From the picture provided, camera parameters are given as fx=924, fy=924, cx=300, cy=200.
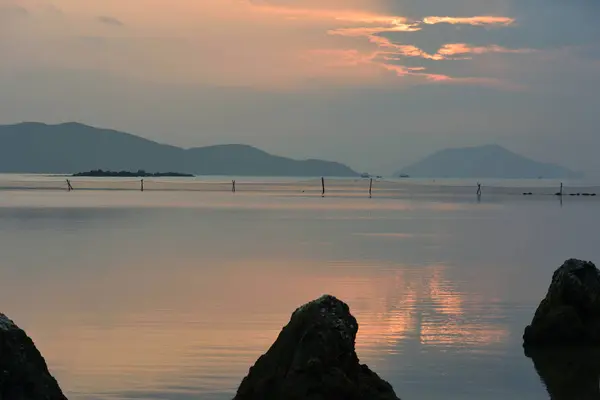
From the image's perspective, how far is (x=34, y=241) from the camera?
1353 inches

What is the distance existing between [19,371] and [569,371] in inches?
323

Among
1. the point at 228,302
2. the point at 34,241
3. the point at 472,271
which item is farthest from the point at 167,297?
the point at 34,241

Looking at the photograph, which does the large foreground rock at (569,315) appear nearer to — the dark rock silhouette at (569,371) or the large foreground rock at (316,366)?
the dark rock silhouette at (569,371)

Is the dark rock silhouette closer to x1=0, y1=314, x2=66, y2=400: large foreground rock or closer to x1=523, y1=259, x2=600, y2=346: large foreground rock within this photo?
x1=523, y1=259, x2=600, y2=346: large foreground rock

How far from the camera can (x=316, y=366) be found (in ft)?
32.8

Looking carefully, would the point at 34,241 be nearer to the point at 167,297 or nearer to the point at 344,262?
the point at 344,262

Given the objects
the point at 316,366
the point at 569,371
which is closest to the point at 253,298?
the point at 569,371

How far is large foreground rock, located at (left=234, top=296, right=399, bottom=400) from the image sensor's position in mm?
10008

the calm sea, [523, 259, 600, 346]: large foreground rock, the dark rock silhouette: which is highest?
[523, 259, 600, 346]: large foreground rock

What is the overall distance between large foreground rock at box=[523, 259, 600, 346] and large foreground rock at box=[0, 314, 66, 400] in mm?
8922

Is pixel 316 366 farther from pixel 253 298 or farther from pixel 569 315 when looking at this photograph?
pixel 253 298

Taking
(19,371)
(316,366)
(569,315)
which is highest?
(19,371)

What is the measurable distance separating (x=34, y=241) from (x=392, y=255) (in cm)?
1344

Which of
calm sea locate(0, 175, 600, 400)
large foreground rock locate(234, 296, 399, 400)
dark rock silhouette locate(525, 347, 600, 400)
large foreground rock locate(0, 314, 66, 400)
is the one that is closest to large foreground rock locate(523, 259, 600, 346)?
dark rock silhouette locate(525, 347, 600, 400)
